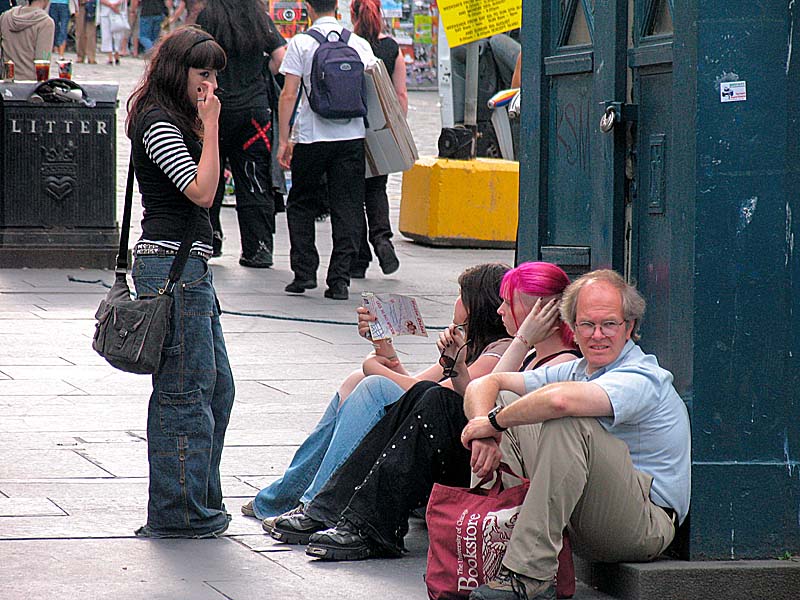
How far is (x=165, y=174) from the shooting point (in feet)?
15.6

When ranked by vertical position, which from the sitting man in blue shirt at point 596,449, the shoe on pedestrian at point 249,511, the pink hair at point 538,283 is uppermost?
the pink hair at point 538,283

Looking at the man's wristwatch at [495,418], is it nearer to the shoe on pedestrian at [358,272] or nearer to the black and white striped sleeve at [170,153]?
the black and white striped sleeve at [170,153]

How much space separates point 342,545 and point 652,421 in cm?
108

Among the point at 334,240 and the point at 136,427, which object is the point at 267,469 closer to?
the point at 136,427

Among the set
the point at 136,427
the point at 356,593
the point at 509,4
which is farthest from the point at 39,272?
the point at 356,593

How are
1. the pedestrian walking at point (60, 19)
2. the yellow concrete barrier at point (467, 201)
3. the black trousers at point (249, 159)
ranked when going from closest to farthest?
the black trousers at point (249, 159), the yellow concrete barrier at point (467, 201), the pedestrian walking at point (60, 19)

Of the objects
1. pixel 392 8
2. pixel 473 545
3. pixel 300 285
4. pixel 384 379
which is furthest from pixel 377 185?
pixel 392 8

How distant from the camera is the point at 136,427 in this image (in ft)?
21.0

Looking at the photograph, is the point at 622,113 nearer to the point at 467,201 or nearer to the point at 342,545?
the point at 342,545

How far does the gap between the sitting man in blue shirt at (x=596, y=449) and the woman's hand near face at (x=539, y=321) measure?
0.22 meters

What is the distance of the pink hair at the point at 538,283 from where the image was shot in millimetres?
4613

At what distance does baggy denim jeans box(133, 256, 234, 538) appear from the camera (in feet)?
15.8

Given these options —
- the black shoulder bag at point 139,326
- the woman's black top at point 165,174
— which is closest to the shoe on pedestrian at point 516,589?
the black shoulder bag at point 139,326

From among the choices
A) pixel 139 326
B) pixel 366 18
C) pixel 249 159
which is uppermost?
pixel 366 18
